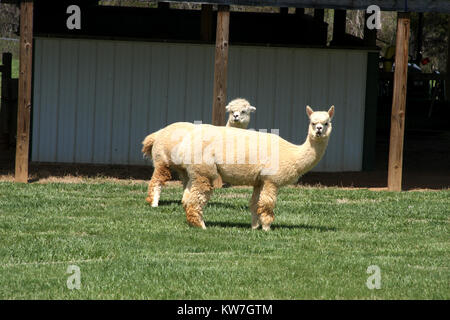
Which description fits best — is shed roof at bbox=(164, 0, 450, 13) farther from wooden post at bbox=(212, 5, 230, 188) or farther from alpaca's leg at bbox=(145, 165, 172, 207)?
alpaca's leg at bbox=(145, 165, 172, 207)

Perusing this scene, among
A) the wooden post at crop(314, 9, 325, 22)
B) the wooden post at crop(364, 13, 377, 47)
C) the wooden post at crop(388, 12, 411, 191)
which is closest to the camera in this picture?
the wooden post at crop(388, 12, 411, 191)

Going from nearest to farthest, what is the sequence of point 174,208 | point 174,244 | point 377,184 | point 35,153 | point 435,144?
point 174,244 → point 174,208 → point 377,184 → point 35,153 → point 435,144

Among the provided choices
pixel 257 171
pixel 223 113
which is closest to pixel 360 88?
pixel 223 113

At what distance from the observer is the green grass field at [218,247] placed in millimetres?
7785

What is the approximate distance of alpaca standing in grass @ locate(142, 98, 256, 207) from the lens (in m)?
11.8

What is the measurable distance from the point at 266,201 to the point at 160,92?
775cm

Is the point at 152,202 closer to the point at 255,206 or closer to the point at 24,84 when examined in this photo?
the point at 255,206

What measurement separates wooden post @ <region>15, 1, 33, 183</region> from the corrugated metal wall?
294 cm

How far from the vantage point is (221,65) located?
14703mm

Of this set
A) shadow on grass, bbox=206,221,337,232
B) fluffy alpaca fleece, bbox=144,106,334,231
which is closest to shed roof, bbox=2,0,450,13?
fluffy alpaca fleece, bbox=144,106,334,231

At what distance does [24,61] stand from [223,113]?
10.8 feet

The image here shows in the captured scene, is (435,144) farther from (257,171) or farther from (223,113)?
(257,171)

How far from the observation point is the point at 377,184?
16.1 m

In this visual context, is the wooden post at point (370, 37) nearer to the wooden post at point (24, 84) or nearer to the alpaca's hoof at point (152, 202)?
the wooden post at point (24, 84)
